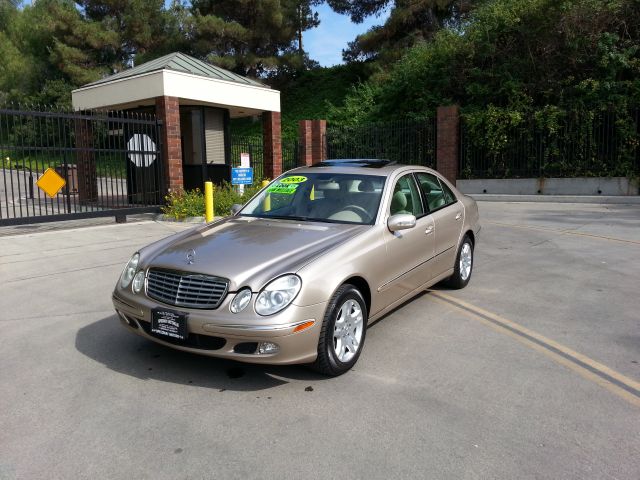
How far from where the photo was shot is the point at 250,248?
164 inches

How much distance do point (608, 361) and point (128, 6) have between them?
41.4m

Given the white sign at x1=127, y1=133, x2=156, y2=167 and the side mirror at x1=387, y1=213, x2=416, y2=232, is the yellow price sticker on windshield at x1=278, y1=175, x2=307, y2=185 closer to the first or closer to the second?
the side mirror at x1=387, y1=213, x2=416, y2=232

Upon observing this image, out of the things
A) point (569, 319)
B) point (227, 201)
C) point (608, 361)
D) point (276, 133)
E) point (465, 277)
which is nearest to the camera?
point (608, 361)

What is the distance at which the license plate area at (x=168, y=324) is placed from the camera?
372 cm

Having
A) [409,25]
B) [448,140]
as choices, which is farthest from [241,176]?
[409,25]

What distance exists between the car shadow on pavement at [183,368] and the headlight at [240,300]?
606mm

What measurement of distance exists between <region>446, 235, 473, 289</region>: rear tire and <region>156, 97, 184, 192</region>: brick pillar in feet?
29.2

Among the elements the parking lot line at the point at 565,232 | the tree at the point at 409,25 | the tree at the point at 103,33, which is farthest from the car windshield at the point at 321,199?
the tree at the point at 103,33

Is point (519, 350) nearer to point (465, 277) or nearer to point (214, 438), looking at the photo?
point (465, 277)

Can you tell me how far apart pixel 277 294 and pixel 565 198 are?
50.4ft

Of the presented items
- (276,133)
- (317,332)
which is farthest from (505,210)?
(317,332)

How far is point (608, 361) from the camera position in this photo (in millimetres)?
4301

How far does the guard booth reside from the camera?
44.1 ft

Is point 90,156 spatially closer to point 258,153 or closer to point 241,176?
point 241,176
